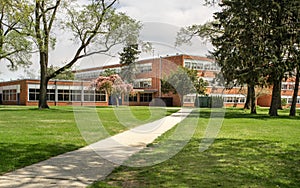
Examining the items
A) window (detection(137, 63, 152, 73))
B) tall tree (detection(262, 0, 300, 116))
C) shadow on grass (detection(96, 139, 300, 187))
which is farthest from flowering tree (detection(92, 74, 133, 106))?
shadow on grass (detection(96, 139, 300, 187))

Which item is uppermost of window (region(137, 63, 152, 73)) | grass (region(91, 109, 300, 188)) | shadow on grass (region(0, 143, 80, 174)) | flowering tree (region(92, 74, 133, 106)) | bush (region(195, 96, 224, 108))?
window (region(137, 63, 152, 73))

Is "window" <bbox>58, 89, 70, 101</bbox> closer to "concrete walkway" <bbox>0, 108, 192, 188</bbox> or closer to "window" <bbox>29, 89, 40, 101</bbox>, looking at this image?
"window" <bbox>29, 89, 40, 101</bbox>

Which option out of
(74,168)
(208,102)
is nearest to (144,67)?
(208,102)

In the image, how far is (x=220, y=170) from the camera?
7.73m

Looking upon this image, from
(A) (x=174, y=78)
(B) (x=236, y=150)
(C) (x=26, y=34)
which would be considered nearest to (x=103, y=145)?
(B) (x=236, y=150)

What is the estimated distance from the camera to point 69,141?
1220cm

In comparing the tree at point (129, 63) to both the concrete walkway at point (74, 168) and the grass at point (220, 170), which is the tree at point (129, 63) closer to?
the concrete walkway at point (74, 168)

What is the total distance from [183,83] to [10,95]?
28436 millimetres

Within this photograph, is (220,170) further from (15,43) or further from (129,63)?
(129,63)

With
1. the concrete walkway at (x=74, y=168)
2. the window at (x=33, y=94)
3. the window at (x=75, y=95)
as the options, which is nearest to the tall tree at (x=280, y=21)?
the concrete walkway at (x=74, y=168)

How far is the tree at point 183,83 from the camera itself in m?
55.7

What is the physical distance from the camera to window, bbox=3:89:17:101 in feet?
202

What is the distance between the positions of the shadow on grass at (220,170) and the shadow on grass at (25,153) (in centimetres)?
209

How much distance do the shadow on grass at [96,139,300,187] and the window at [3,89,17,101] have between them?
2184 inches
